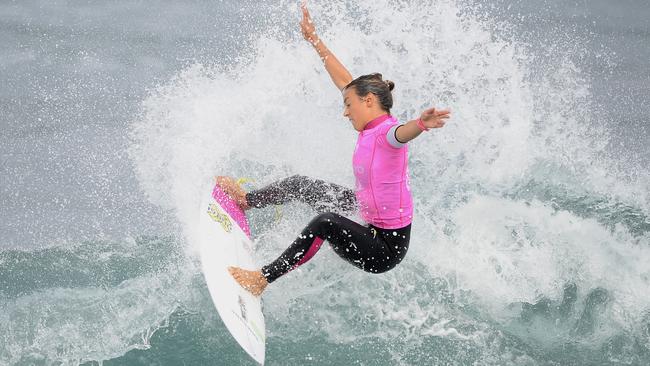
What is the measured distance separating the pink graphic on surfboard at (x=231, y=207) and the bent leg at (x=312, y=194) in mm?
248

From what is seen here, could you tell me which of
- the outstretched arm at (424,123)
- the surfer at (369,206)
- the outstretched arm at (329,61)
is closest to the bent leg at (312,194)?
the surfer at (369,206)

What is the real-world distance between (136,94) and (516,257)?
436cm

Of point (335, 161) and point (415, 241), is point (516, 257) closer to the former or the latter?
point (415, 241)

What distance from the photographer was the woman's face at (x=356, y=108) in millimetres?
4594

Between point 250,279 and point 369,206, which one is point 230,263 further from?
point 369,206

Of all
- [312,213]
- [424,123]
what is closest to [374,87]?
[424,123]

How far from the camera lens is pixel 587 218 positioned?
6219 mm

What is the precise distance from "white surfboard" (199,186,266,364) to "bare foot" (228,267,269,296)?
3cm

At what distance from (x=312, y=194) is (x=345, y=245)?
1.70ft

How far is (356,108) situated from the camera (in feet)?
→ 15.1

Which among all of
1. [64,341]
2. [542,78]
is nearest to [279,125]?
[64,341]

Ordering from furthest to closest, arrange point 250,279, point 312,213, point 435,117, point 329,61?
point 312,213 < point 329,61 < point 250,279 < point 435,117

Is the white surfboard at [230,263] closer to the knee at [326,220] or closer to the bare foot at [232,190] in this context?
the bare foot at [232,190]

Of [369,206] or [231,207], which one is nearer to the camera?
[369,206]
